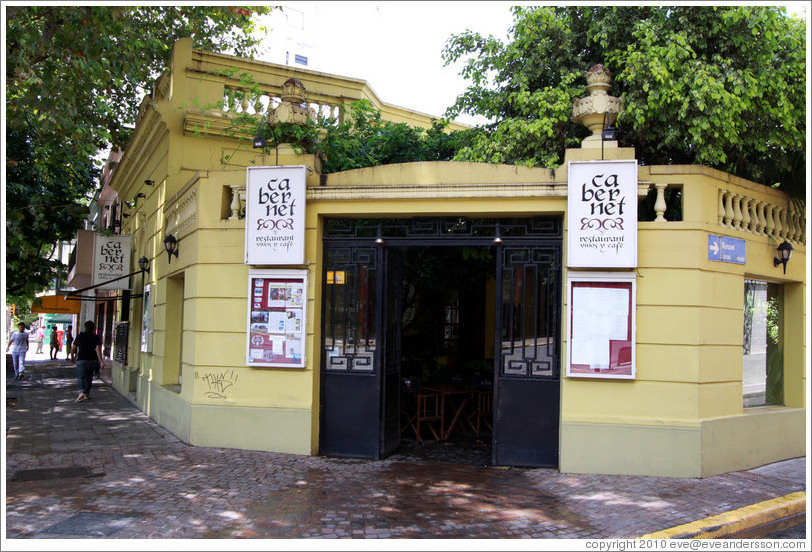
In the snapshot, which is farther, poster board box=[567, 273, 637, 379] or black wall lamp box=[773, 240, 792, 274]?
black wall lamp box=[773, 240, 792, 274]

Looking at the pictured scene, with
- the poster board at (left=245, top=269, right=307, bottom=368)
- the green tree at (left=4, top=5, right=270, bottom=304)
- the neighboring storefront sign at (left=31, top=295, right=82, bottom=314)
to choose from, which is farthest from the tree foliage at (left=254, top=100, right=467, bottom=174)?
the neighboring storefront sign at (left=31, top=295, right=82, bottom=314)

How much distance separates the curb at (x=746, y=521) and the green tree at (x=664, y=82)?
4.29 m

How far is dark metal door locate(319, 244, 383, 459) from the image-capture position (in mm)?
8164

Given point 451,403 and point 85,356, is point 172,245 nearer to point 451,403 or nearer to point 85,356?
point 85,356

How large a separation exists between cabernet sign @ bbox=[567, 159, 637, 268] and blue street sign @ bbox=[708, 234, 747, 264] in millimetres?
1033

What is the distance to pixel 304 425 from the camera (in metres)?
8.11

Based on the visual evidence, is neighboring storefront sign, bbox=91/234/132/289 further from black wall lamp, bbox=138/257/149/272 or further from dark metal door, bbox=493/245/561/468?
dark metal door, bbox=493/245/561/468

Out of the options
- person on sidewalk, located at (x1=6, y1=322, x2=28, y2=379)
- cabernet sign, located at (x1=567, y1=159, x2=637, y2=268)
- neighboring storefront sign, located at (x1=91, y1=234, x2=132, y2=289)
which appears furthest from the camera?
person on sidewalk, located at (x1=6, y1=322, x2=28, y2=379)

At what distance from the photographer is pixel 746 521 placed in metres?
5.81

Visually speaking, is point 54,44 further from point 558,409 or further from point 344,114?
point 558,409

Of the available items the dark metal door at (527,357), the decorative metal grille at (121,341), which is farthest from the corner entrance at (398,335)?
the decorative metal grille at (121,341)

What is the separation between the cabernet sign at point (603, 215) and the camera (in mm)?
7270

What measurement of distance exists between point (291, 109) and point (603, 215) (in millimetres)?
4239

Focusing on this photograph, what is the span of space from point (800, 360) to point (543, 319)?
3930 millimetres
